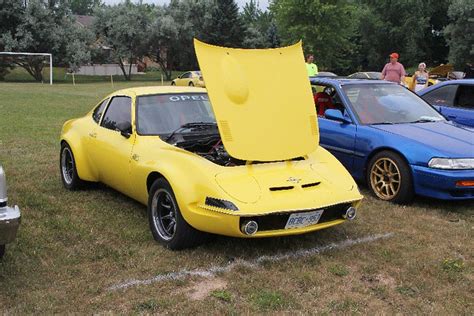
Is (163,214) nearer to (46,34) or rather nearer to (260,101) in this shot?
(260,101)

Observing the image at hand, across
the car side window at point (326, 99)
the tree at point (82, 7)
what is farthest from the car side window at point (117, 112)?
the tree at point (82, 7)

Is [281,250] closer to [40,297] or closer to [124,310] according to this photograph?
[124,310]

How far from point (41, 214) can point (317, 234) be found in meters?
2.77

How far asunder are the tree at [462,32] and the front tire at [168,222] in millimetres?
46659

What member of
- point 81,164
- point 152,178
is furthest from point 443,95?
point 81,164

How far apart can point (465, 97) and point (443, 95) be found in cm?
35

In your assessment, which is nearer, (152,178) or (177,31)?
(152,178)

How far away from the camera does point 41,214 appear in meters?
5.35

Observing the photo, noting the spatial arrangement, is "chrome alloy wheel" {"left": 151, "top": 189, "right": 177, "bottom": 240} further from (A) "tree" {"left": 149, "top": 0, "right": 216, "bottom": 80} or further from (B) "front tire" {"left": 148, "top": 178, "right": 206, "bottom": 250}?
(A) "tree" {"left": 149, "top": 0, "right": 216, "bottom": 80}

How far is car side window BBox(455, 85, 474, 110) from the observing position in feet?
26.4

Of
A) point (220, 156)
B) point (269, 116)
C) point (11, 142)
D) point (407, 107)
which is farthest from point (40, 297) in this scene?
point (11, 142)

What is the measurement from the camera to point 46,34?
→ 130 ft

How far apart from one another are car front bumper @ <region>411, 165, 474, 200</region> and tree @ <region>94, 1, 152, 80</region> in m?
43.7

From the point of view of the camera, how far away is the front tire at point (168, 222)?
4.32 metres
